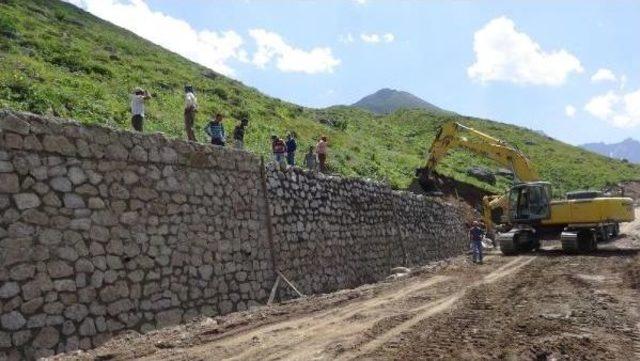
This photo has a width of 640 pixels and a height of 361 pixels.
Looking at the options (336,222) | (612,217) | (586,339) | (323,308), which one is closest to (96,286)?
(323,308)

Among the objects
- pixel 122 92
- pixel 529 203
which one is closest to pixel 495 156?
pixel 529 203

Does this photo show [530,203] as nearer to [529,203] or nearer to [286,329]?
[529,203]

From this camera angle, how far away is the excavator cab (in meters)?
22.3

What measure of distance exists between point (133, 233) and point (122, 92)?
14.1 meters

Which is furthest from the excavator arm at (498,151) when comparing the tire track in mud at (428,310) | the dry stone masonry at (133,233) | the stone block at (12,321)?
the stone block at (12,321)

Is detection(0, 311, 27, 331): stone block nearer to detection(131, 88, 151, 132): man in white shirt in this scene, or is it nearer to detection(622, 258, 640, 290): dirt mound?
detection(131, 88, 151, 132): man in white shirt

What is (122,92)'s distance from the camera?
77.2 ft

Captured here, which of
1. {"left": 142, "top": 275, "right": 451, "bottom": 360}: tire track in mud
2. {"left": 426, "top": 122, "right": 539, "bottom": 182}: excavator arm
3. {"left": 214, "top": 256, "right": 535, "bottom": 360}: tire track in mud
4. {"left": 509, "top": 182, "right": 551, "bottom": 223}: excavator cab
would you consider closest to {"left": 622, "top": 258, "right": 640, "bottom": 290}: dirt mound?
{"left": 214, "top": 256, "right": 535, "bottom": 360}: tire track in mud

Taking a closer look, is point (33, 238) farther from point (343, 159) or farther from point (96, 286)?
point (343, 159)

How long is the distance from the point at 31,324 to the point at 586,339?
25.4 feet

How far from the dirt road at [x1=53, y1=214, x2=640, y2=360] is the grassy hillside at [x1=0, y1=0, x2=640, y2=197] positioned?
8999 mm

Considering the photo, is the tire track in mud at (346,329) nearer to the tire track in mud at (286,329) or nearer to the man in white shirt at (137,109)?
the tire track in mud at (286,329)

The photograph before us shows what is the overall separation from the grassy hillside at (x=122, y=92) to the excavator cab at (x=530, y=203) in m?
7.96

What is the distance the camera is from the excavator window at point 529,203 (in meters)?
22.3
